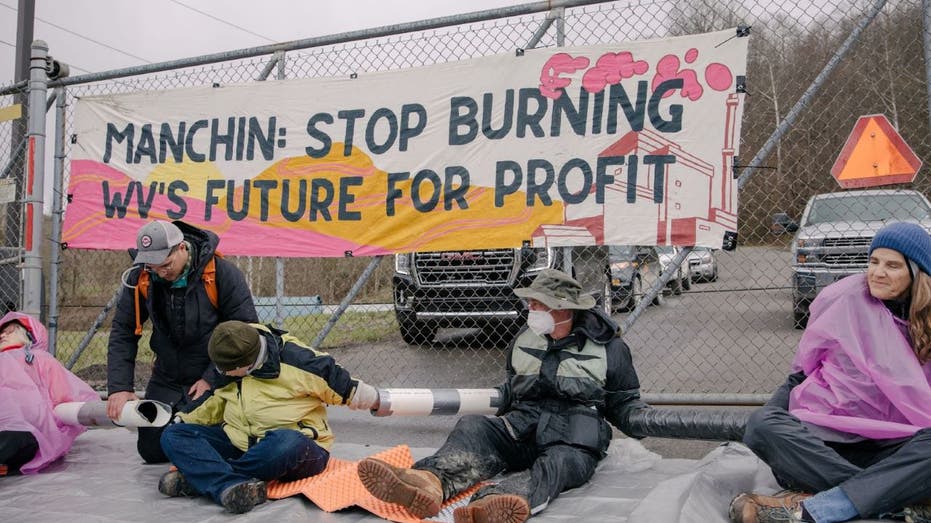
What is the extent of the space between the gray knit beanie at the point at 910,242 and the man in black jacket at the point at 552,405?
136 cm

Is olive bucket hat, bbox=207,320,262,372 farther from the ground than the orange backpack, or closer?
closer

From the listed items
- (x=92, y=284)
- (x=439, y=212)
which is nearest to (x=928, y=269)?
(x=439, y=212)

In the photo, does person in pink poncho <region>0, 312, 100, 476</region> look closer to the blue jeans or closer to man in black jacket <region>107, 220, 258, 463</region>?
man in black jacket <region>107, 220, 258, 463</region>

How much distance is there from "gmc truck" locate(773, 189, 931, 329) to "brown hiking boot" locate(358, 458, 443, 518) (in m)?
3.68

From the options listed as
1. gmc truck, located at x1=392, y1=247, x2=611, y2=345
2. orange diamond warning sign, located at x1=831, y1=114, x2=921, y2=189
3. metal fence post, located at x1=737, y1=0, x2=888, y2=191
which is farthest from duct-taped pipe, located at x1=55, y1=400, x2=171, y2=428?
orange diamond warning sign, located at x1=831, y1=114, x2=921, y2=189

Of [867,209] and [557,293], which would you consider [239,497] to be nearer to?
[557,293]

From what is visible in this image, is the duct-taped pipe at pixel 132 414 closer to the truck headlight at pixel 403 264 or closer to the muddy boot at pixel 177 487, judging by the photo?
the muddy boot at pixel 177 487

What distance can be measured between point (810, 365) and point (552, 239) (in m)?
1.88

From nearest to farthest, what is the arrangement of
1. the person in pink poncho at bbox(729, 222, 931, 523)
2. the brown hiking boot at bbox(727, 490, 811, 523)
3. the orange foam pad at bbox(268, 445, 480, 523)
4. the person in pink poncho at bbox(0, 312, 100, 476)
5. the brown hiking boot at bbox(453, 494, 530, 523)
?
the person in pink poncho at bbox(729, 222, 931, 523)
the brown hiking boot at bbox(727, 490, 811, 523)
the brown hiking boot at bbox(453, 494, 530, 523)
the orange foam pad at bbox(268, 445, 480, 523)
the person in pink poncho at bbox(0, 312, 100, 476)

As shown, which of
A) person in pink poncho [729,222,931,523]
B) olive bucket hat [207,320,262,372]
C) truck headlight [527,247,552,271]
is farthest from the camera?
truck headlight [527,247,552,271]

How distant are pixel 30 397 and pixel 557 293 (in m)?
3.13

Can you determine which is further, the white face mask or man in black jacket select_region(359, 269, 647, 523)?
the white face mask

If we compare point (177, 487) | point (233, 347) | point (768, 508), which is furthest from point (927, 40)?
point (177, 487)

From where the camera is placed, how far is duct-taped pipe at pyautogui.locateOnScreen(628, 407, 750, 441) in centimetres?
367
